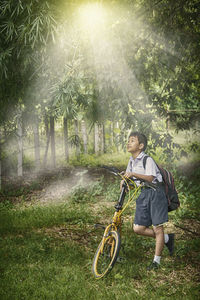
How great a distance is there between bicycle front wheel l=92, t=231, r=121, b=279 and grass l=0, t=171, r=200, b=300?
16 centimetres

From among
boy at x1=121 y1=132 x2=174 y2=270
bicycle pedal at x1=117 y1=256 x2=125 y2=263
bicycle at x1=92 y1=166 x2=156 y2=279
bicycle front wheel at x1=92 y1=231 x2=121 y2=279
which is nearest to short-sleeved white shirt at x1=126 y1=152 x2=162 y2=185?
boy at x1=121 y1=132 x2=174 y2=270

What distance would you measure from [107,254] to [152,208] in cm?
91

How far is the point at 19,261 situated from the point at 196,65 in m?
6.17

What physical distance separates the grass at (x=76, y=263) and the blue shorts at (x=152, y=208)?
770 mm

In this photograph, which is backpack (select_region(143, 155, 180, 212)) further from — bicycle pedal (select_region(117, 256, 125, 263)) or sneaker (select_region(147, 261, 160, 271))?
bicycle pedal (select_region(117, 256, 125, 263))

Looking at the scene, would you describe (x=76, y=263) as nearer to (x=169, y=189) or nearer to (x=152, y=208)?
(x=152, y=208)

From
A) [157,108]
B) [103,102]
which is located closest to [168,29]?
[157,108]

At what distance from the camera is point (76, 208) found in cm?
736

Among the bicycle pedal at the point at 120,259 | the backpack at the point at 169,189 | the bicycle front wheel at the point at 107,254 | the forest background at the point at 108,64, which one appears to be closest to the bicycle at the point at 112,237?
the bicycle front wheel at the point at 107,254

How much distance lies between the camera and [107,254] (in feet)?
12.5

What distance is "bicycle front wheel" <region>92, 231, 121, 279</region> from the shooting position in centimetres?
344

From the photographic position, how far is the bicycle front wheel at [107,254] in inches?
136

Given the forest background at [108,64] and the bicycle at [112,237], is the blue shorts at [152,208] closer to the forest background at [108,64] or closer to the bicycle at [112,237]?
the bicycle at [112,237]

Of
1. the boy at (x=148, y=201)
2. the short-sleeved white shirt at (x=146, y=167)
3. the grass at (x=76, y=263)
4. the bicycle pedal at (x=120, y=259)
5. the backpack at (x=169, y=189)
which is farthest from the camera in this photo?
the bicycle pedal at (x=120, y=259)
